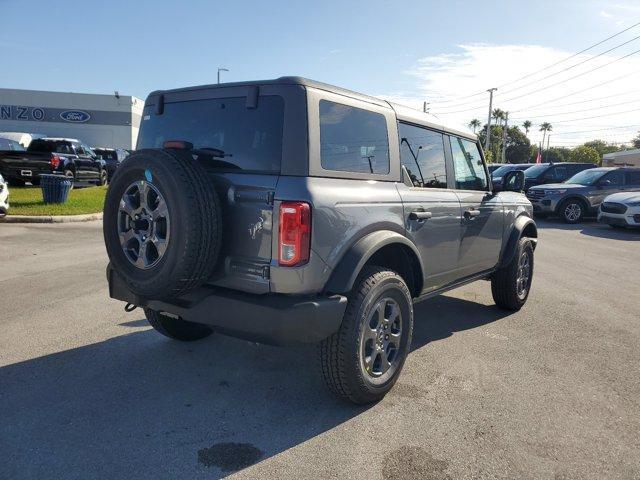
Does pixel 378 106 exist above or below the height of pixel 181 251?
above

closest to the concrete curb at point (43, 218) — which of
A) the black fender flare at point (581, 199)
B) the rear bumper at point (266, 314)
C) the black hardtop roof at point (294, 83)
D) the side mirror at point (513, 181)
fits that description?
the black hardtop roof at point (294, 83)

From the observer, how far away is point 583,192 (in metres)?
15.6

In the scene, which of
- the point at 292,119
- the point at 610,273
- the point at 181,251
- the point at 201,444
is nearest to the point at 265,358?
the point at 201,444

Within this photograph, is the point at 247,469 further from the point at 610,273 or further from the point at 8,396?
the point at 610,273

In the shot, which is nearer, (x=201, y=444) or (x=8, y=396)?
(x=201, y=444)

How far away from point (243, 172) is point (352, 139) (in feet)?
2.62

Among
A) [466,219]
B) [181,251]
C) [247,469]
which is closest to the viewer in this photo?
[247,469]

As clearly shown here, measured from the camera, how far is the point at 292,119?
9.71ft

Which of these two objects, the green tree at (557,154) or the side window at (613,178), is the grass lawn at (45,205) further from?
the green tree at (557,154)

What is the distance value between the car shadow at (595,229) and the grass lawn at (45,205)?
40.8 feet

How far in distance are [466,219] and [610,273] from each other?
Result: 521 centimetres

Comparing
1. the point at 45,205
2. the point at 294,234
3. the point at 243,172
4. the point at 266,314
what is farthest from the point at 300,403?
the point at 45,205

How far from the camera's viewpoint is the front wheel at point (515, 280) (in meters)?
5.46

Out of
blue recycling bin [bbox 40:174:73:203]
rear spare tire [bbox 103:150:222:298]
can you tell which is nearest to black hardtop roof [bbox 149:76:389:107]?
rear spare tire [bbox 103:150:222:298]
